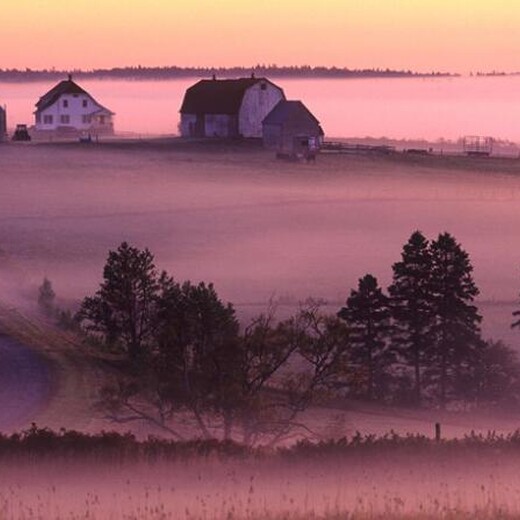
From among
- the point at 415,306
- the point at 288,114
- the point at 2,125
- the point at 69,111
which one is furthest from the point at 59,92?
the point at 415,306

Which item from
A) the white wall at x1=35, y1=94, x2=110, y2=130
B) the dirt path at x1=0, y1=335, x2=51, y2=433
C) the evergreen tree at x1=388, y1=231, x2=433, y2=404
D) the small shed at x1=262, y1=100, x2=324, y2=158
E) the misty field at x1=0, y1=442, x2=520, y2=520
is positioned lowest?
the dirt path at x1=0, y1=335, x2=51, y2=433

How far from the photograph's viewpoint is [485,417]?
119ft

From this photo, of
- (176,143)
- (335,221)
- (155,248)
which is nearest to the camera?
(155,248)

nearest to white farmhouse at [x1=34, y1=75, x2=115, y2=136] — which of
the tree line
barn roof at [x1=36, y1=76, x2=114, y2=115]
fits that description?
barn roof at [x1=36, y1=76, x2=114, y2=115]

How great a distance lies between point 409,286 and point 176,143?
78057 millimetres

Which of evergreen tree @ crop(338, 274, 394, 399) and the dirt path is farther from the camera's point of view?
evergreen tree @ crop(338, 274, 394, 399)

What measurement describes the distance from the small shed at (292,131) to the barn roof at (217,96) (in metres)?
4.18

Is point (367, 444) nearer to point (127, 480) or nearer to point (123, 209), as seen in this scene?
point (127, 480)

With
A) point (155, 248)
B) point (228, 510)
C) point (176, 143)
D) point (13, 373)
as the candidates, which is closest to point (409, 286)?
point (13, 373)

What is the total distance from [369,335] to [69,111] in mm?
104627

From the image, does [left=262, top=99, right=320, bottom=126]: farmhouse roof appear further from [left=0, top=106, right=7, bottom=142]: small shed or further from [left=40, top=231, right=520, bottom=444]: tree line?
[left=40, top=231, right=520, bottom=444]: tree line

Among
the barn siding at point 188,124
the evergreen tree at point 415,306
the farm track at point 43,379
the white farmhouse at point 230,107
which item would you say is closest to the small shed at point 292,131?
the white farmhouse at point 230,107

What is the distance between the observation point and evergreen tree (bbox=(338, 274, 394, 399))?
3806 centimetres

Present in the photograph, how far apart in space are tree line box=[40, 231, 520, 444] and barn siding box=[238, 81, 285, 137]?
72.8 metres
